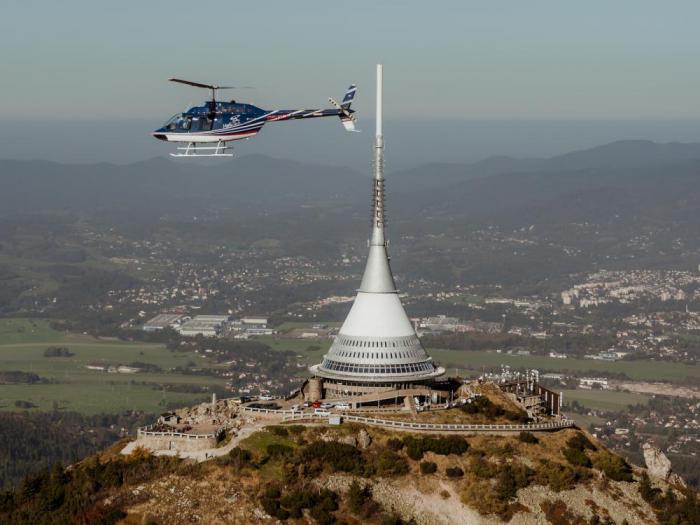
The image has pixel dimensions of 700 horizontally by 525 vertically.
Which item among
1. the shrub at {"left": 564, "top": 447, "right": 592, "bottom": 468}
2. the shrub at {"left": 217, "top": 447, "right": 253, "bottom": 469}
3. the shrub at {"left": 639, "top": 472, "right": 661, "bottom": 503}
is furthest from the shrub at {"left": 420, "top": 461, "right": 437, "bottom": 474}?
the shrub at {"left": 639, "top": 472, "right": 661, "bottom": 503}

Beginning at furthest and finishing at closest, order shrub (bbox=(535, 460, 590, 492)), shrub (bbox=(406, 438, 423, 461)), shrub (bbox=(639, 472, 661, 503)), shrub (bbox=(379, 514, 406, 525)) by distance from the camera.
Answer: shrub (bbox=(639, 472, 661, 503)) < shrub (bbox=(406, 438, 423, 461)) < shrub (bbox=(535, 460, 590, 492)) < shrub (bbox=(379, 514, 406, 525))

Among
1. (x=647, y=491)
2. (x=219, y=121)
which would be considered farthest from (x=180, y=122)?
(x=647, y=491)

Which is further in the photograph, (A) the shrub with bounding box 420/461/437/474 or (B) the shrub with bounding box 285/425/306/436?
(B) the shrub with bounding box 285/425/306/436

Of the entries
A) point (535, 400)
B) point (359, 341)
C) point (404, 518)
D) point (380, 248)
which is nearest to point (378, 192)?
point (380, 248)

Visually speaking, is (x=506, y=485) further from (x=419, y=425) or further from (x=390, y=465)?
(x=419, y=425)

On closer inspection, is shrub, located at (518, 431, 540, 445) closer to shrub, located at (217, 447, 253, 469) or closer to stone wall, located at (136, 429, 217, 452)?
shrub, located at (217, 447, 253, 469)

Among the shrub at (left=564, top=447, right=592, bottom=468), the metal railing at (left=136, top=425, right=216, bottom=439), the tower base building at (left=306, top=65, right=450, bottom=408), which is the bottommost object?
the shrub at (left=564, top=447, right=592, bottom=468)
